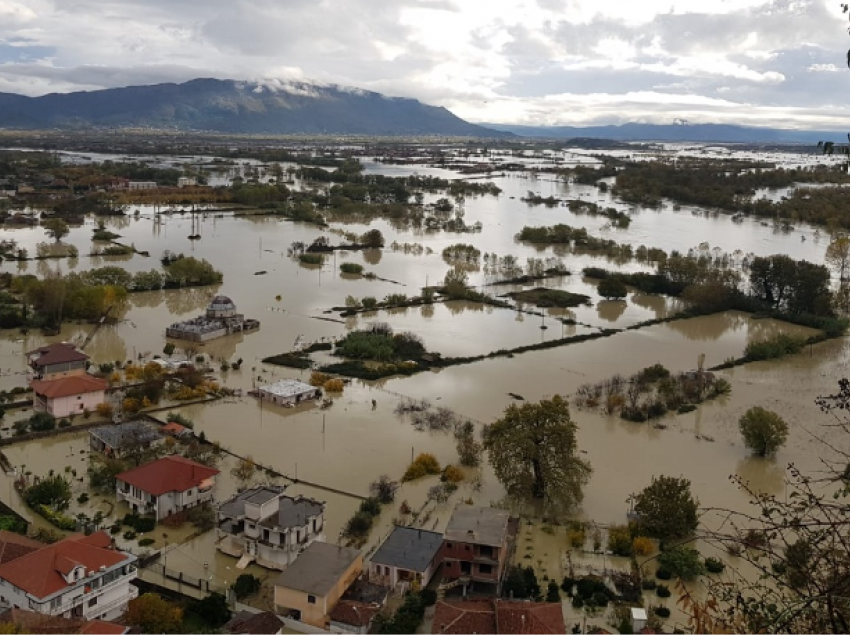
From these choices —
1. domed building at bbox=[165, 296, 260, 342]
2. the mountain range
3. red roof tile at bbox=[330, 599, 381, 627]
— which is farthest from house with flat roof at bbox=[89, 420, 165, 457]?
the mountain range

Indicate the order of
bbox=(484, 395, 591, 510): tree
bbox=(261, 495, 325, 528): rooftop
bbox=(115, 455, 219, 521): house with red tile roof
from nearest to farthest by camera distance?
bbox=(261, 495, 325, 528): rooftop < bbox=(115, 455, 219, 521): house with red tile roof < bbox=(484, 395, 591, 510): tree

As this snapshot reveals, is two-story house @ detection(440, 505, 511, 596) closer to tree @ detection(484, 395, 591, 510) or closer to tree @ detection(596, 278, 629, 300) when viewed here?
tree @ detection(484, 395, 591, 510)

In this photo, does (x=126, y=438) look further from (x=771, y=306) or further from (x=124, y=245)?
(x=124, y=245)

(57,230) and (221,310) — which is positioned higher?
(57,230)

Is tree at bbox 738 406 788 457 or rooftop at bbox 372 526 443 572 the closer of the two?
rooftop at bbox 372 526 443 572

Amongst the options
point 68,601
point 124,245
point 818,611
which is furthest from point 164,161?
point 818,611

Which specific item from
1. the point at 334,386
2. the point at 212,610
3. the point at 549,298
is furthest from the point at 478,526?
the point at 549,298

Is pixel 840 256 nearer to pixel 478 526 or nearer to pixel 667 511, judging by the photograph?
pixel 667 511

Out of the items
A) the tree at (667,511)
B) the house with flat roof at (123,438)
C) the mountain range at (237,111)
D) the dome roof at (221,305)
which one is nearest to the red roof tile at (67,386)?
the house with flat roof at (123,438)
